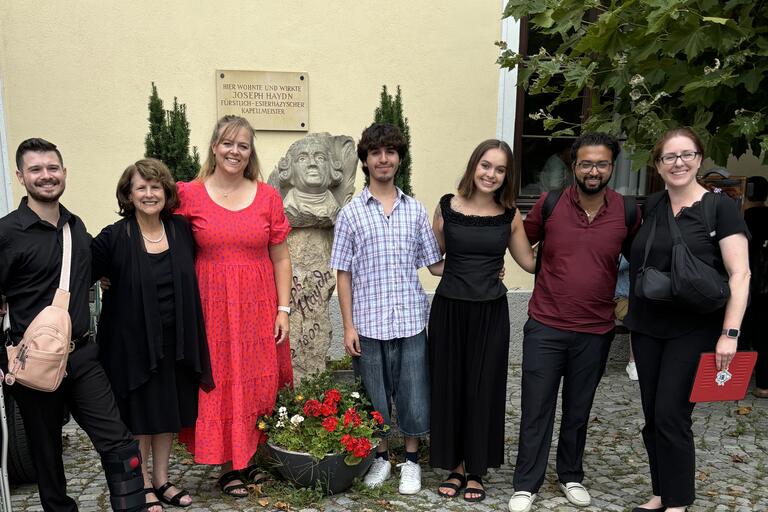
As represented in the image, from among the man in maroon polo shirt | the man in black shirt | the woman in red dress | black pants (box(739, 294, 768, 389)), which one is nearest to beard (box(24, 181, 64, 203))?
the man in black shirt

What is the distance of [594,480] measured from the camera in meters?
3.81

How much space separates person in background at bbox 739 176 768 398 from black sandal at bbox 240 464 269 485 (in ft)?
12.9

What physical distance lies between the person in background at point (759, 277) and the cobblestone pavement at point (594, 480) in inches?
21.8

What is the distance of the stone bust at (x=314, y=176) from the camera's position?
13.6 feet

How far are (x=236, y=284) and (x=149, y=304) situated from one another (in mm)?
424

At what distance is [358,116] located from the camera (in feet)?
21.2

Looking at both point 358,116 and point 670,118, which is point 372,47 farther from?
point 670,118

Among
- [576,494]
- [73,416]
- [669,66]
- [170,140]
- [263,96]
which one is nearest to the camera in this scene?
[73,416]

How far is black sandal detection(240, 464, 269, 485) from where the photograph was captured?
3582 millimetres

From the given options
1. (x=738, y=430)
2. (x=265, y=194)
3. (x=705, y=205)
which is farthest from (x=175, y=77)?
(x=738, y=430)

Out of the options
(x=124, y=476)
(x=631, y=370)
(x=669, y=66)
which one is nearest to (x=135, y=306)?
(x=124, y=476)

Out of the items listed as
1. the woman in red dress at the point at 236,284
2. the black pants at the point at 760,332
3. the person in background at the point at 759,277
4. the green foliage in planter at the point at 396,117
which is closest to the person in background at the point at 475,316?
the woman in red dress at the point at 236,284

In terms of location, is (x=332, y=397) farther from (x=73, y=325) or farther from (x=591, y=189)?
(x=591, y=189)

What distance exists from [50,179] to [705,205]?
280 cm
